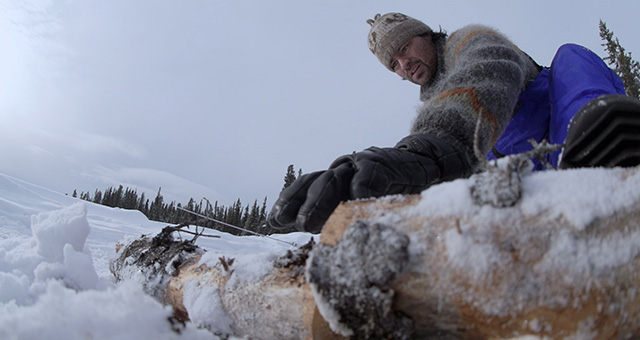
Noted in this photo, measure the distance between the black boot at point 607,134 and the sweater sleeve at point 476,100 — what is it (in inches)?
15.4

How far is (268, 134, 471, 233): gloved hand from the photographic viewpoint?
1335 mm

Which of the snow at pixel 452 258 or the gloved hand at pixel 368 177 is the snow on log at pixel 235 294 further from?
the gloved hand at pixel 368 177

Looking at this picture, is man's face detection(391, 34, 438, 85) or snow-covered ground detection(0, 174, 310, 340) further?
man's face detection(391, 34, 438, 85)

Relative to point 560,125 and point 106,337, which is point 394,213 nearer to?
point 106,337

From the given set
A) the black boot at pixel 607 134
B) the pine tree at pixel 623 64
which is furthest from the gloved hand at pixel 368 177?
the pine tree at pixel 623 64

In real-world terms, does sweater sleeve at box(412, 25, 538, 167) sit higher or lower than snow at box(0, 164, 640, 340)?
higher

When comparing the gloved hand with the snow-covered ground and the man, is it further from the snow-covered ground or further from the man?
the snow-covered ground

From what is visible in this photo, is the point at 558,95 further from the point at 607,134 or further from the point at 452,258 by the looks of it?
the point at 452,258

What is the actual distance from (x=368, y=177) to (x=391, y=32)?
2686mm

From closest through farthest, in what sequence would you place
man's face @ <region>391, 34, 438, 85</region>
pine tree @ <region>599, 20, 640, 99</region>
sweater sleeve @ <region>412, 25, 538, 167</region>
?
sweater sleeve @ <region>412, 25, 538, 167</region> < man's face @ <region>391, 34, 438, 85</region> < pine tree @ <region>599, 20, 640, 99</region>

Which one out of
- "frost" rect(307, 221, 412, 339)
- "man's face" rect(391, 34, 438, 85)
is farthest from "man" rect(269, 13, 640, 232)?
"man's face" rect(391, 34, 438, 85)

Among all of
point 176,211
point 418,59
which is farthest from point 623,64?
point 176,211

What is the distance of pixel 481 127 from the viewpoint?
5.59 feet

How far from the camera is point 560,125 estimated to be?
231 cm
